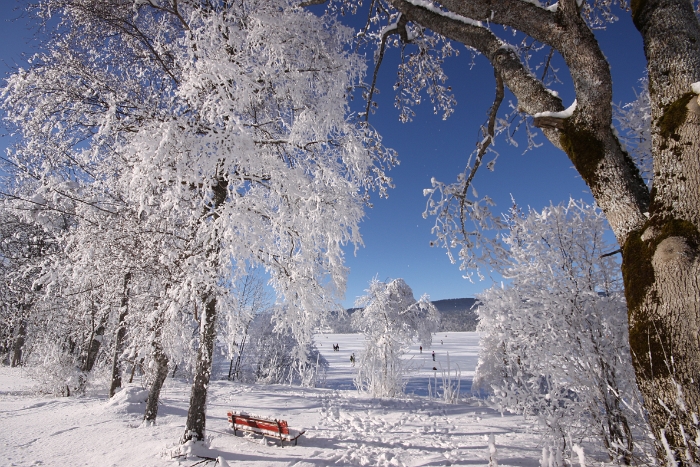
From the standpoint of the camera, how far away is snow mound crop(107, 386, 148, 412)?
754 centimetres

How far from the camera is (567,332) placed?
14.6 ft

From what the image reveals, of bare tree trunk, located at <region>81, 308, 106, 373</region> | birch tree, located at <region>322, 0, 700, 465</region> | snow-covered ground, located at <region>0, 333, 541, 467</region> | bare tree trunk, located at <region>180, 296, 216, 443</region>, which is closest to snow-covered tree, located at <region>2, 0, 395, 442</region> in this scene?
bare tree trunk, located at <region>180, 296, 216, 443</region>

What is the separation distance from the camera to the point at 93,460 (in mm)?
4738

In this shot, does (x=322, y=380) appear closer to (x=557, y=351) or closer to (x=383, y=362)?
(x=383, y=362)

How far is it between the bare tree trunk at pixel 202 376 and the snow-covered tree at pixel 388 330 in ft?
23.7

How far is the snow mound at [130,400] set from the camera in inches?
297

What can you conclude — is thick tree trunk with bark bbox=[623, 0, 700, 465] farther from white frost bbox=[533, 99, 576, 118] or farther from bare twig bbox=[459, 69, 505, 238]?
bare twig bbox=[459, 69, 505, 238]

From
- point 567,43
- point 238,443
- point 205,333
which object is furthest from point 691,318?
point 238,443

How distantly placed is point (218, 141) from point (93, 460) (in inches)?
201

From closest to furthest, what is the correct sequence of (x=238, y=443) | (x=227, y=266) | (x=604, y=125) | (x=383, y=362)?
(x=604, y=125) < (x=227, y=266) < (x=238, y=443) < (x=383, y=362)

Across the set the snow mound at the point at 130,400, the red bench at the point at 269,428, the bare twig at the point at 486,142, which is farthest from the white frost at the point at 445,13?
the snow mound at the point at 130,400

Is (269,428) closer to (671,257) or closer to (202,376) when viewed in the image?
(202,376)

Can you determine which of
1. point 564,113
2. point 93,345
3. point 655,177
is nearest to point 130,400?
point 93,345

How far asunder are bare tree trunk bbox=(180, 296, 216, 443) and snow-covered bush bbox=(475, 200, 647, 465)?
158 inches
